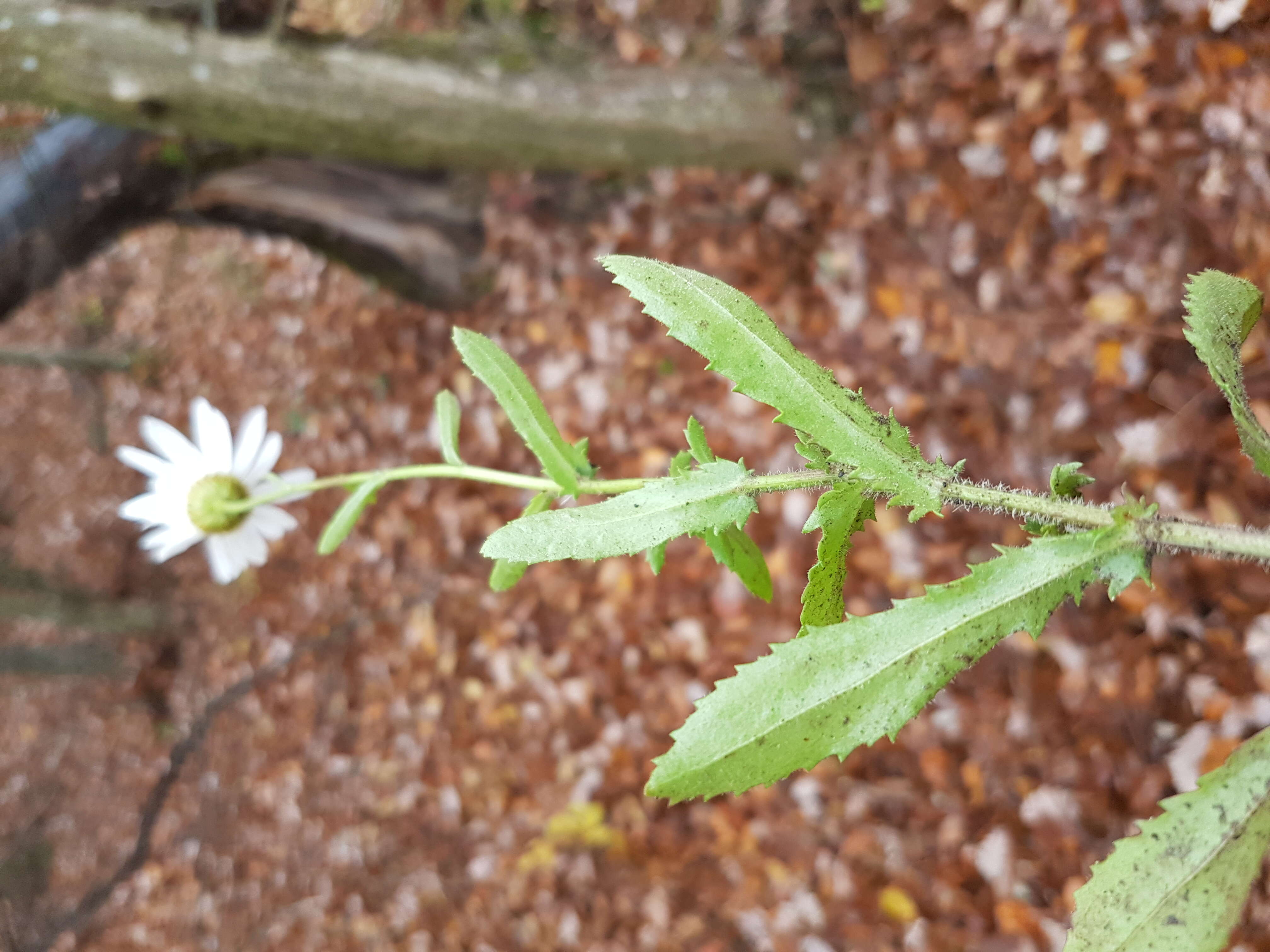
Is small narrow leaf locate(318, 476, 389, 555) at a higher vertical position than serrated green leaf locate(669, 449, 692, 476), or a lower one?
lower

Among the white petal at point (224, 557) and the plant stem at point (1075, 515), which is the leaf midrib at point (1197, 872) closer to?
the plant stem at point (1075, 515)

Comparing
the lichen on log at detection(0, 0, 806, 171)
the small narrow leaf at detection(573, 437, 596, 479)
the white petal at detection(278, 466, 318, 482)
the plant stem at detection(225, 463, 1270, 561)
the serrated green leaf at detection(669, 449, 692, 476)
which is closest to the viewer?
the plant stem at detection(225, 463, 1270, 561)

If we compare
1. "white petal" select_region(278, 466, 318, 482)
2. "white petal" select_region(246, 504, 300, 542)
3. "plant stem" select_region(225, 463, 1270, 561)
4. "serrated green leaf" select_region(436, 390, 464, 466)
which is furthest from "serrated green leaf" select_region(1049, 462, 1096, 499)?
"white petal" select_region(246, 504, 300, 542)

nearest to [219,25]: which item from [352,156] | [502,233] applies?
[352,156]

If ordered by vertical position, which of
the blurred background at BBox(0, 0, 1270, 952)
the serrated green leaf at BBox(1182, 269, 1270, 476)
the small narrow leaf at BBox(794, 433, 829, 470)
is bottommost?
the blurred background at BBox(0, 0, 1270, 952)

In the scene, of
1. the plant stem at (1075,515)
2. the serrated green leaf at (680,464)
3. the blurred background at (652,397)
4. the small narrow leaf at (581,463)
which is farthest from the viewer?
the blurred background at (652,397)

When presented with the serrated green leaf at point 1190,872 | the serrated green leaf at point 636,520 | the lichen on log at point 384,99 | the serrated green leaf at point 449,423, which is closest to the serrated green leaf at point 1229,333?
the serrated green leaf at point 1190,872

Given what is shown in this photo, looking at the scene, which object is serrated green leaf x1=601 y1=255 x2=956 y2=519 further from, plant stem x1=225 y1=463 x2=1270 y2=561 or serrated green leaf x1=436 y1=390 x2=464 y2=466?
serrated green leaf x1=436 y1=390 x2=464 y2=466

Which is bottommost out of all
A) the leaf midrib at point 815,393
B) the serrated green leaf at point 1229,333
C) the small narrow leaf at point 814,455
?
the small narrow leaf at point 814,455
